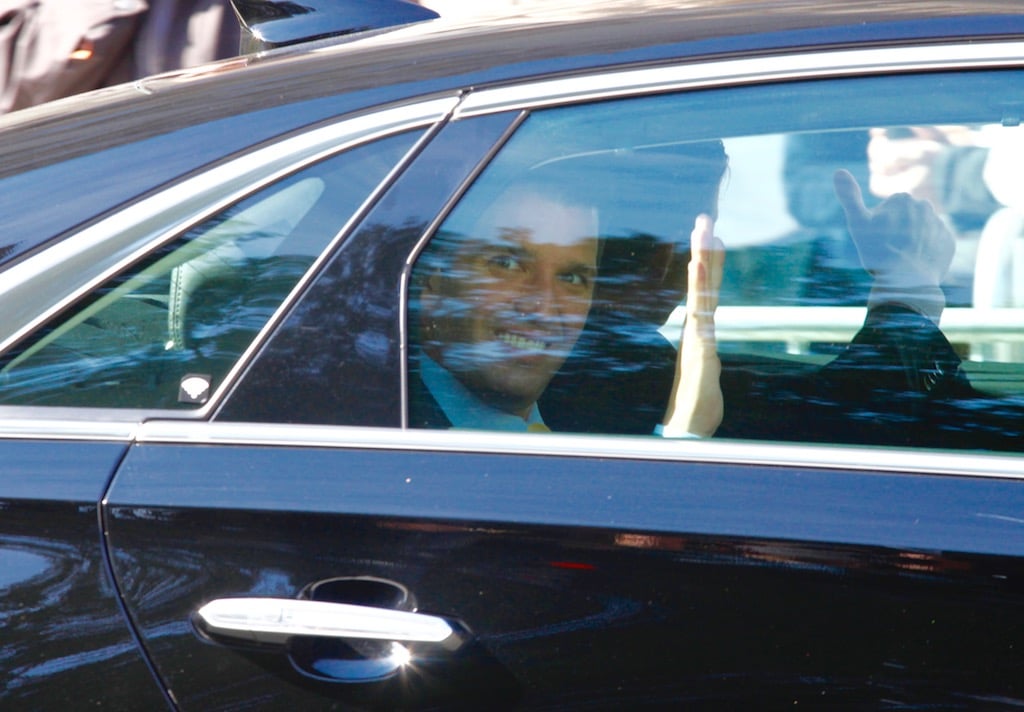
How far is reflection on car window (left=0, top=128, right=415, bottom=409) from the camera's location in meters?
1.57

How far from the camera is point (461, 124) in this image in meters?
1.59

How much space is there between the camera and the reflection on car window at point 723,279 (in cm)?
159

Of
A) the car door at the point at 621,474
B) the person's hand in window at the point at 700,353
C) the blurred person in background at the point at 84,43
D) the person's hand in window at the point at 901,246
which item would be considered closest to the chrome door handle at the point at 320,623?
the car door at the point at 621,474

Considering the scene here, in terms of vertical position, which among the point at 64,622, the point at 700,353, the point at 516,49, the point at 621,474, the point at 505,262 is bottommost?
the point at 64,622

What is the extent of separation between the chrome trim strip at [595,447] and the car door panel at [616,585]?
51mm

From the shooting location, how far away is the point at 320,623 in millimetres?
1423

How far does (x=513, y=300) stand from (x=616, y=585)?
1.32 ft

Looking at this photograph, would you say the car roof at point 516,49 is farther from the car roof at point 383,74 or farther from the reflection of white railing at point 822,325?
the reflection of white railing at point 822,325

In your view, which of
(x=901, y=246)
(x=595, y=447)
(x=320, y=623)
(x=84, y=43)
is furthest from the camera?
(x=84, y=43)

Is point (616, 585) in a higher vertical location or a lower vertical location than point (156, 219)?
lower

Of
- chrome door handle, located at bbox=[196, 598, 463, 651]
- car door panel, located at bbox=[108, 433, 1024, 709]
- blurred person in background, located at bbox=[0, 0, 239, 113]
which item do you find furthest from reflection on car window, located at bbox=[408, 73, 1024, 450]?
blurred person in background, located at bbox=[0, 0, 239, 113]

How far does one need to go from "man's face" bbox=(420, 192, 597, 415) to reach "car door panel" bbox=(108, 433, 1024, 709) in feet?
0.61

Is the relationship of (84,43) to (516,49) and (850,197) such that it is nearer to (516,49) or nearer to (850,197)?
(516,49)

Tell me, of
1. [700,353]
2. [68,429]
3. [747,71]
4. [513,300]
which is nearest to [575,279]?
[513,300]
